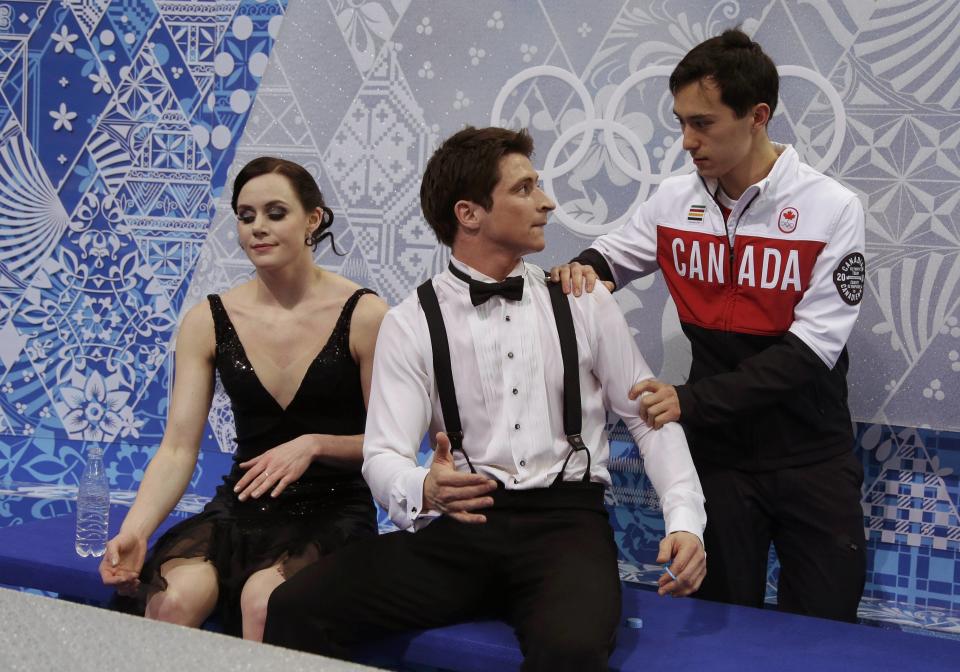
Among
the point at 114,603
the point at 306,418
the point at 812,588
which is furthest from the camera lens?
the point at 306,418

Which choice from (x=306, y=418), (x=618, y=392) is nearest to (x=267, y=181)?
(x=306, y=418)

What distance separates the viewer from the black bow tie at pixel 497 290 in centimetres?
261

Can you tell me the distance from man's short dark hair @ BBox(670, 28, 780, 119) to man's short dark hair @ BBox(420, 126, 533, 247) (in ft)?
1.68

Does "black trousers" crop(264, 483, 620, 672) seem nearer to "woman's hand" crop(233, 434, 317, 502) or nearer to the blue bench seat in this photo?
the blue bench seat

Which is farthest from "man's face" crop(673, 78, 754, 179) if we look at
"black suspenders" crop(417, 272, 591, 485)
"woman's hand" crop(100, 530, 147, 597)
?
"woman's hand" crop(100, 530, 147, 597)

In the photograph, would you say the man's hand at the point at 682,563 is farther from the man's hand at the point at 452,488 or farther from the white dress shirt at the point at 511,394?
the man's hand at the point at 452,488

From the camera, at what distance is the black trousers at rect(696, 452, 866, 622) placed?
282cm

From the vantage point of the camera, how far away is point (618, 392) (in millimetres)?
2674

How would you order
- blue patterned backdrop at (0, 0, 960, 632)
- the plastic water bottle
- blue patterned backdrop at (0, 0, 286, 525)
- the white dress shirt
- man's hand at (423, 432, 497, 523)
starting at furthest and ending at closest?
blue patterned backdrop at (0, 0, 286, 525) < blue patterned backdrop at (0, 0, 960, 632) < the plastic water bottle < the white dress shirt < man's hand at (423, 432, 497, 523)

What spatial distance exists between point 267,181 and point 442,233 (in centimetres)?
64

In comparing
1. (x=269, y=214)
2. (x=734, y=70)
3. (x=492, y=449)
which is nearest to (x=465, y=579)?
(x=492, y=449)

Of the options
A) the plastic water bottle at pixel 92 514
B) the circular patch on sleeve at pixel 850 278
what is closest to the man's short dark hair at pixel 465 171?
the circular patch on sleeve at pixel 850 278

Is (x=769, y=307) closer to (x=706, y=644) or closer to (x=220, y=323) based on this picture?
(x=706, y=644)

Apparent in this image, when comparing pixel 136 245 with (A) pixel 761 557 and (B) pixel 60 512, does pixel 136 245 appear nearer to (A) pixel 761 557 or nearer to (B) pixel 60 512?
(B) pixel 60 512
